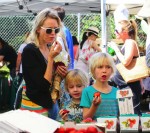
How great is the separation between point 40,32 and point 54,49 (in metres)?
0.31

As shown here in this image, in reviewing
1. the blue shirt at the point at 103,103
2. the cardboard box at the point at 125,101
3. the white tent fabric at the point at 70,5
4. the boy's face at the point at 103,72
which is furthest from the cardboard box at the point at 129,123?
the white tent fabric at the point at 70,5

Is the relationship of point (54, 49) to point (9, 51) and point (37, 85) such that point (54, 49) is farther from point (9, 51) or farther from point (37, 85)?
point (9, 51)

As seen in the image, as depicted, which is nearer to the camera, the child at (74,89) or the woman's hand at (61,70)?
the woman's hand at (61,70)

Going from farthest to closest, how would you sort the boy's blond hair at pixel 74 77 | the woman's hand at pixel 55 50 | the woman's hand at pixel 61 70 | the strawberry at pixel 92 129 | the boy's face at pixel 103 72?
1. the boy's blond hair at pixel 74 77
2. the boy's face at pixel 103 72
3. the woman's hand at pixel 61 70
4. the woman's hand at pixel 55 50
5. the strawberry at pixel 92 129

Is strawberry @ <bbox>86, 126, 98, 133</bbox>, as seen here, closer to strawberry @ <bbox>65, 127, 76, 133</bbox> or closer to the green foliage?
strawberry @ <bbox>65, 127, 76, 133</bbox>

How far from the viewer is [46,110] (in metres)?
3.16

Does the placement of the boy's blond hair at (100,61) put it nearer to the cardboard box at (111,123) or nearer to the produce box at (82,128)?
the cardboard box at (111,123)

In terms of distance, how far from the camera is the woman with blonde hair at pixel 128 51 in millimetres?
4904

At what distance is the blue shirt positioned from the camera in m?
3.22

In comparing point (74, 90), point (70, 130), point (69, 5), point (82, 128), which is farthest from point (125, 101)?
point (69, 5)

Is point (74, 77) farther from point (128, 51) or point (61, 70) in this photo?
point (128, 51)

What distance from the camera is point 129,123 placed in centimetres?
257

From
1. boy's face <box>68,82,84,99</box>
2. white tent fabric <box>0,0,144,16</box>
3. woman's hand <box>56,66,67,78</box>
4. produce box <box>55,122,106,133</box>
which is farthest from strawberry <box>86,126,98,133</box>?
white tent fabric <box>0,0,144,16</box>

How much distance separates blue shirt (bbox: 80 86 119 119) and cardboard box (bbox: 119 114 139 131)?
62cm
